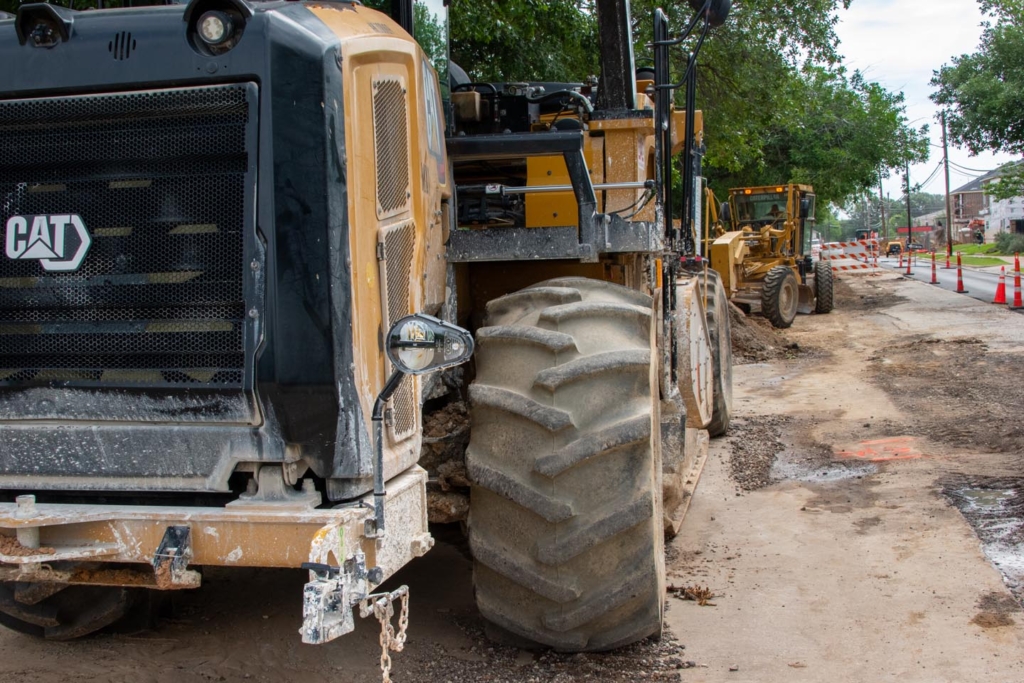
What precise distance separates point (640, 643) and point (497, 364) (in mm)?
1394

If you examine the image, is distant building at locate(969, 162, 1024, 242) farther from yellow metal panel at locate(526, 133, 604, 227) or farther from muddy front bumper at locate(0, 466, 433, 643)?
muddy front bumper at locate(0, 466, 433, 643)

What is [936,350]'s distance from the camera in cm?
1566

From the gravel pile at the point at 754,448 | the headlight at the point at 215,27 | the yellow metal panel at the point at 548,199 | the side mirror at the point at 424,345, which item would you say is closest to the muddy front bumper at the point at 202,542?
the side mirror at the point at 424,345

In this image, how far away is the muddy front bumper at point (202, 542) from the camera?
10.6 ft

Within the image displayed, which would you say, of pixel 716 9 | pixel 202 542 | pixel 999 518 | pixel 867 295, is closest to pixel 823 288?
pixel 867 295

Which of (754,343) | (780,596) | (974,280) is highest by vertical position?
(974,280)

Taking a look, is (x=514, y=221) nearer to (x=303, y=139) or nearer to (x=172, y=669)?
(x=303, y=139)

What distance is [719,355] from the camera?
367 inches

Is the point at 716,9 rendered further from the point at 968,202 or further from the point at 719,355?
the point at 968,202

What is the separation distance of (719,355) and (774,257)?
14.2 metres

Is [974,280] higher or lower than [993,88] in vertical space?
lower

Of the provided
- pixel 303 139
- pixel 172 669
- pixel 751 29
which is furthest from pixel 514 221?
pixel 751 29

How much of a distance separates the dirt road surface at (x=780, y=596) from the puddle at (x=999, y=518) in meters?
0.02

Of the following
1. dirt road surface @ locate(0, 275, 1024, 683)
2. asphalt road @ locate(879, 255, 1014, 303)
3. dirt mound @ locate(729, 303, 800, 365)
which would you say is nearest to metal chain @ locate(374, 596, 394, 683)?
dirt road surface @ locate(0, 275, 1024, 683)
